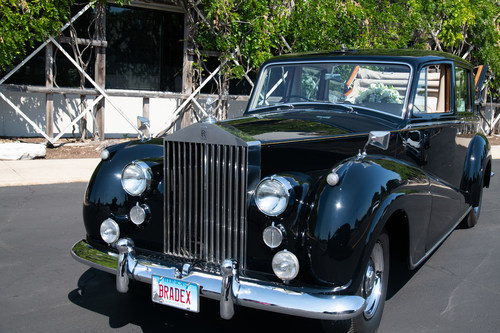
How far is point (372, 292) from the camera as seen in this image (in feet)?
10.6

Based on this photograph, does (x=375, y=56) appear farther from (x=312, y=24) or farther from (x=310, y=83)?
(x=312, y=24)

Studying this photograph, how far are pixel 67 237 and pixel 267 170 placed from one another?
9.45 feet

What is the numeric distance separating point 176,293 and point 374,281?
1.22 m

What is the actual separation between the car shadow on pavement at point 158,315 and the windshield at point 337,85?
6.01ft

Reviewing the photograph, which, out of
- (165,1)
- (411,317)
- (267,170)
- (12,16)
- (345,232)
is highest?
(165,1)

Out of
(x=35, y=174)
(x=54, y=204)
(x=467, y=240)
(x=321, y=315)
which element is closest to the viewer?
(x=321, y=315)

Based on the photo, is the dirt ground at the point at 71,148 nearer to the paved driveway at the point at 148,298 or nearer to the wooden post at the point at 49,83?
the wooden post at the point at 49,83

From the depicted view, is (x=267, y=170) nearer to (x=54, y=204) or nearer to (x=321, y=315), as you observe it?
(x=321, y=315)

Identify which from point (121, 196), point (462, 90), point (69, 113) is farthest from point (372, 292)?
point (69, 113)

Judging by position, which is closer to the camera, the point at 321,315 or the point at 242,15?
the point at 321,315

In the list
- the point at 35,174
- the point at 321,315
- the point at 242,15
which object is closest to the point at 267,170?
the point at 321,315

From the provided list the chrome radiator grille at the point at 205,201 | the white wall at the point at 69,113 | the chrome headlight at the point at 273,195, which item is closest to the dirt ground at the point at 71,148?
the white wall at the point at 69,113

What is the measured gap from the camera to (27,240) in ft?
16.6

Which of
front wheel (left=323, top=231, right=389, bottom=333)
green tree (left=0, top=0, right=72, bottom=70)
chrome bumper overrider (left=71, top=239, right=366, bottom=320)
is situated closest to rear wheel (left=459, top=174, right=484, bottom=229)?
front wheel (left=323, top=231, right=389, bottom=333)
